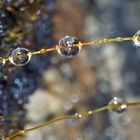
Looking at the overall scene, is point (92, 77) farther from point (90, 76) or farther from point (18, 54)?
point (18, 54)

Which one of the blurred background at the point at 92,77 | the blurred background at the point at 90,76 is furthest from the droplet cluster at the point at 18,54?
the blurred background at the point at 92,77

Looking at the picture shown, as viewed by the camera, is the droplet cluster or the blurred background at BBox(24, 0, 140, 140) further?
the blurred background at BBox(24, 0, 140, 140)

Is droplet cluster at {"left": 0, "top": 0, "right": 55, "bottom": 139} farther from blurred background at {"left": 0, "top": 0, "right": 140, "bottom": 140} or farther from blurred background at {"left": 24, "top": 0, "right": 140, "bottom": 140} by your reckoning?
blurred background at {"left": 24, "top": 0, "right": 140, "bottom": 140}

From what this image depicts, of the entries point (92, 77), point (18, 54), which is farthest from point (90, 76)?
point (18, 54)

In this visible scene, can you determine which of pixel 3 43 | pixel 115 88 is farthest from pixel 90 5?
pixel 3 43

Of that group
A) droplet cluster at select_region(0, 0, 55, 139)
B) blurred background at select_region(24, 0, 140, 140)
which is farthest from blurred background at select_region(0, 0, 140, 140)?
droplet cluster at select_region(0, 0, 55, 139)

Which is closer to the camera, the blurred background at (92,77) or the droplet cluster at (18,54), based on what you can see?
the droplet cluster at (18,54)

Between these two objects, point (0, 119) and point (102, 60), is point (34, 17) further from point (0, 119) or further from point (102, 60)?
point (102, 60)

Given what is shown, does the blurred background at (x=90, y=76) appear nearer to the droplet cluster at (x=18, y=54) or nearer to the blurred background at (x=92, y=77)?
the blurred background at (x=92, y=77)
